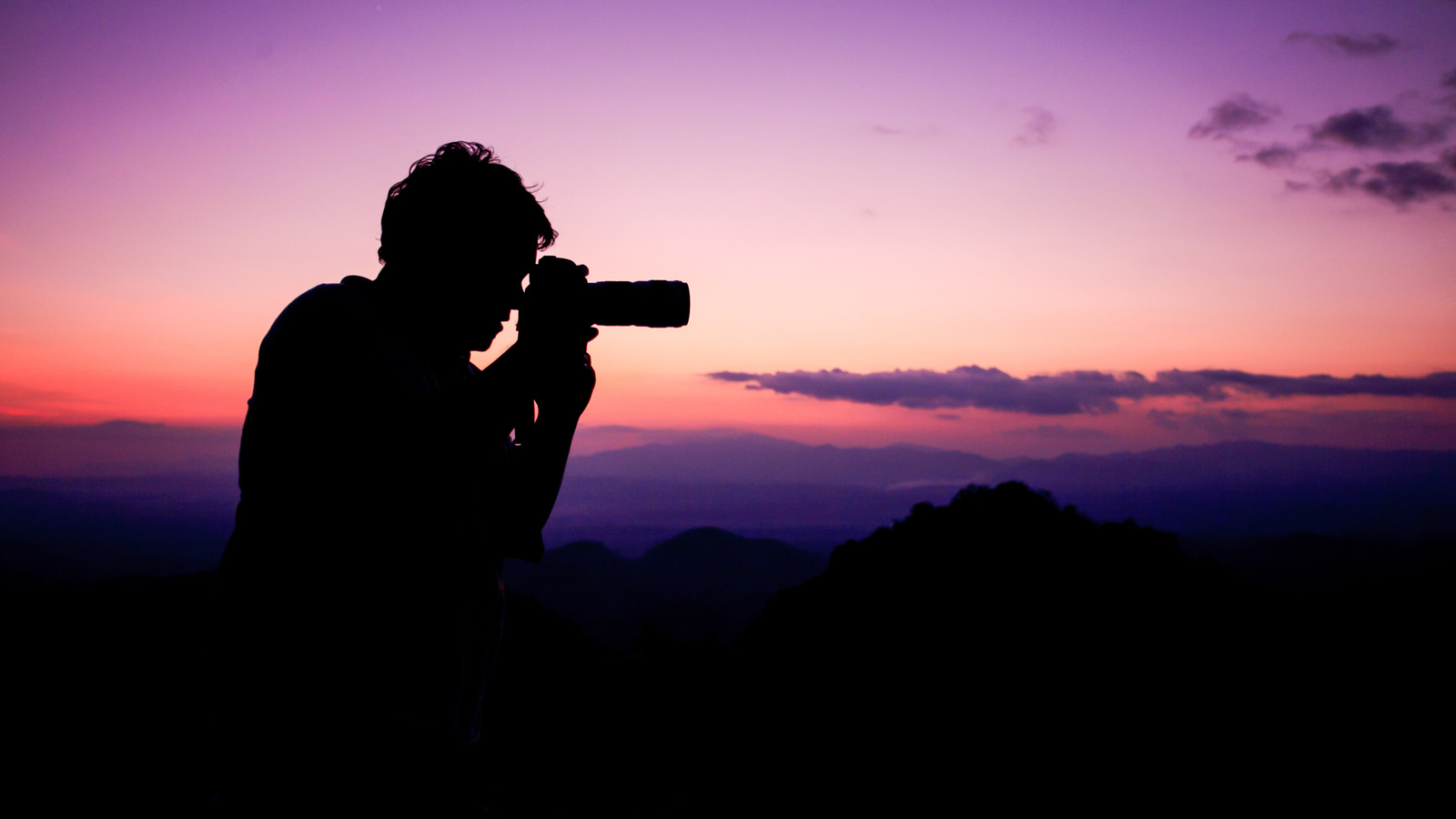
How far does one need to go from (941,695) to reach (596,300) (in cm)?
1501

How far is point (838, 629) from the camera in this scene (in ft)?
59.0

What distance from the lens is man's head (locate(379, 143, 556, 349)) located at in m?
1.94

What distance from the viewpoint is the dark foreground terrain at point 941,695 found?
1261 cm

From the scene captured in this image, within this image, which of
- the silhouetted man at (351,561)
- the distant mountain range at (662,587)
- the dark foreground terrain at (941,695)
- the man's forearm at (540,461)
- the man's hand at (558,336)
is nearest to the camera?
the silhouetted man at (351,561)

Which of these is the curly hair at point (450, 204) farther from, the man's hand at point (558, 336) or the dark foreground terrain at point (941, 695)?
the dark foreground terrain at point (941, 695)

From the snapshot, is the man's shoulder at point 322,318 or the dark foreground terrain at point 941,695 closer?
the man's shoulder at point 322,318

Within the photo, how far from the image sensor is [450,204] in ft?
6.36

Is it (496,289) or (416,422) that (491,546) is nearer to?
(416,422)

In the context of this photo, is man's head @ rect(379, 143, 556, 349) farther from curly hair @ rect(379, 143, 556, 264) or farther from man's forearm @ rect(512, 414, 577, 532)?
man's forearm @ rect(512, 414, 577, 532)

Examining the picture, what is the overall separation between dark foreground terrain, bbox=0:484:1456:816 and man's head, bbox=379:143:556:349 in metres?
12.2

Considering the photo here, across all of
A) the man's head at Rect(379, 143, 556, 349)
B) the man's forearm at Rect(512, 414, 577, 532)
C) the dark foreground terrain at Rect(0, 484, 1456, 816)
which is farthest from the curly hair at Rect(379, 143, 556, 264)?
the dark foreground terrain at Rect(0, 484, 1456, 816)

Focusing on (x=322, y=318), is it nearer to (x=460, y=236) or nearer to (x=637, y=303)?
(x=460, y=236)

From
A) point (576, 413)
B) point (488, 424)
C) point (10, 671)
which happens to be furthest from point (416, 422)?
point (10, 671)

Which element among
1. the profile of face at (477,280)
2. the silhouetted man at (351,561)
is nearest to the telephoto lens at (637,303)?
the profile of face at (477,280)
